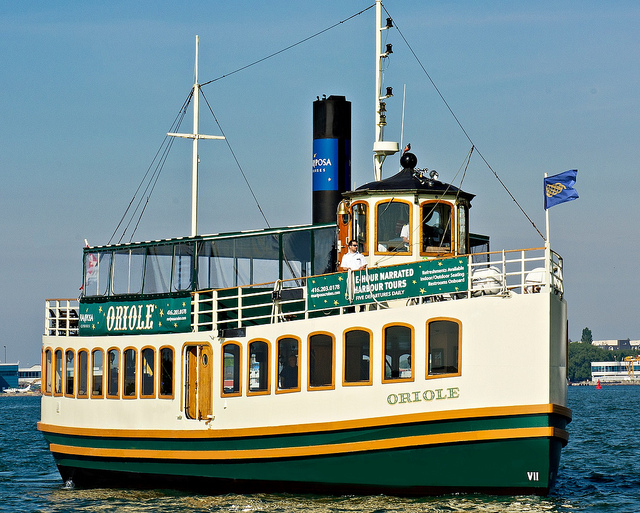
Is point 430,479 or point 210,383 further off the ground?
point 210,383

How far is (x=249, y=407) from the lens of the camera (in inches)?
792

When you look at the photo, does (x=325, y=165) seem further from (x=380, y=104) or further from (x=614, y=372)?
(x=614, y=372)

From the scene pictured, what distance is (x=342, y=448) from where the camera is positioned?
18.6 metres

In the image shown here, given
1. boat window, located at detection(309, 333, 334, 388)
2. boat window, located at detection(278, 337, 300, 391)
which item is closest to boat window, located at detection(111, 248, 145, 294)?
boat window, located at detection(278, 337, 300, 391)

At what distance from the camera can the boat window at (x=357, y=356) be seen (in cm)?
1881

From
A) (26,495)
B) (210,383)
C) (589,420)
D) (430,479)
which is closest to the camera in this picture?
(430,479)

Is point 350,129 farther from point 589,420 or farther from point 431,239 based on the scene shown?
point 589,420

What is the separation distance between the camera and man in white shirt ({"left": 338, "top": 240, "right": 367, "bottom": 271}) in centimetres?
1956

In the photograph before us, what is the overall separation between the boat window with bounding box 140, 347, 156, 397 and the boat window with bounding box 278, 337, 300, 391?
3.56 m

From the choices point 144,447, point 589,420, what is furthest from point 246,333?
point 589,420

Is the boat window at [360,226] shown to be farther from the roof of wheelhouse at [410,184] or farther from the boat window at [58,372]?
the boat window at [58,372]

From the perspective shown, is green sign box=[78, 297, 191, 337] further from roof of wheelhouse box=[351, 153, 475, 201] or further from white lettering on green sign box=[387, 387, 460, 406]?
white lettering on green sign box=[387, 387, 460, 406]

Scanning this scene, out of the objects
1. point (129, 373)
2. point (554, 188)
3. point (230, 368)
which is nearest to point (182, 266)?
point (129, 373)

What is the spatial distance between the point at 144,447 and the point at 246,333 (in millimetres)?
3631
